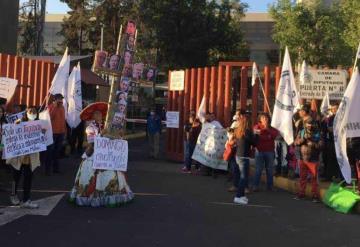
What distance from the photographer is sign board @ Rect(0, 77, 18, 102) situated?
14.8 m

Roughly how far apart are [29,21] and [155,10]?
399 inches

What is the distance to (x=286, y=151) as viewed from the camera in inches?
555

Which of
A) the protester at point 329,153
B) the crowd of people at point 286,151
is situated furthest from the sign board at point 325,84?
the protester at point 329,153

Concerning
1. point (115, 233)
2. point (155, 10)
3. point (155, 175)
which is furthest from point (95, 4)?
point (115, 233)

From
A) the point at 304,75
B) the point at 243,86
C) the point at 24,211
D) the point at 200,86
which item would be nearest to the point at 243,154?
the point at 24,211

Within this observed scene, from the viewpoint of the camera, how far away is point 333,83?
14562mm

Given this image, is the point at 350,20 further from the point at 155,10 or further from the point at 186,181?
the point at 186,181

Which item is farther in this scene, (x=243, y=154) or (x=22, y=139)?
(x=243, y=154)

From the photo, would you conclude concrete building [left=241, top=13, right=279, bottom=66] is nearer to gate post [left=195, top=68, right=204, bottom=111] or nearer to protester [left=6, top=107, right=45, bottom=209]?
gate post [left=195, top=68, right=204, bottom=111]

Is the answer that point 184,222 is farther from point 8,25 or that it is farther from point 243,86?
point 8,25

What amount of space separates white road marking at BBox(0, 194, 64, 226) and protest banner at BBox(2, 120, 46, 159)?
0.86m

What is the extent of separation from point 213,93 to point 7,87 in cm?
594

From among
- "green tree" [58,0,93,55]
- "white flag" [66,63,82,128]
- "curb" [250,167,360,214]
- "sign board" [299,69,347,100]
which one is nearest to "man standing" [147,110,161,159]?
"white flag" [66,63,82,128]

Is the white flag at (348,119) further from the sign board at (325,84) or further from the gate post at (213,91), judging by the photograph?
the gate post at (213,91)
